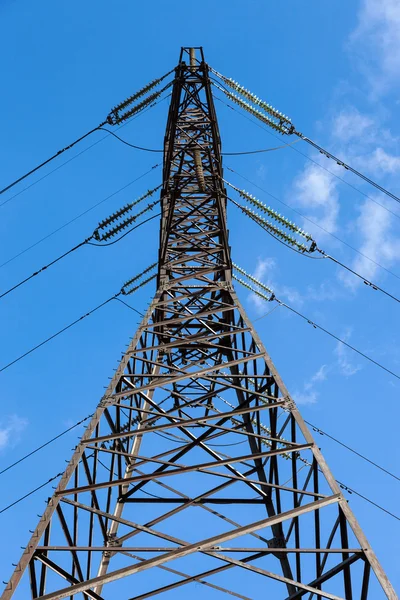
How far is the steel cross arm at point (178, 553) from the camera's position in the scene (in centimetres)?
642

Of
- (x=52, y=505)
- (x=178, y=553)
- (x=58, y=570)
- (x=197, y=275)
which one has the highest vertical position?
(x=197, y=275)

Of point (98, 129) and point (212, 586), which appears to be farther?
point (98, 129)

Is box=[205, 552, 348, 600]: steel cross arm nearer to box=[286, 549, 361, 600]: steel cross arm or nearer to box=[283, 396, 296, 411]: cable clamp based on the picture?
box=[286, 549, 361, 600]: steel cross arm

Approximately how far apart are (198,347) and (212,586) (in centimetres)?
659

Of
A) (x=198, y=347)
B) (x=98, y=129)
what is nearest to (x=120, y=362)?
(x=198, y=347)

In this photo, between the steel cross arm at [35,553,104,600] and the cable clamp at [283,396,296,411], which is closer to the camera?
the steel cross arm at [35,553,104,600]

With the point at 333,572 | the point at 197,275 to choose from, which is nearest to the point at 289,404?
the point at 333,572

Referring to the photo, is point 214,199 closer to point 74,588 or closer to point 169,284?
point 169,284

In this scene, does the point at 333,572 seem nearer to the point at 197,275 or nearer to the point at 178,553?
the point at 178,553

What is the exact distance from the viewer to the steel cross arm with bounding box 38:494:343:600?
21.1ft

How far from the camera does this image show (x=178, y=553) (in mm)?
6926

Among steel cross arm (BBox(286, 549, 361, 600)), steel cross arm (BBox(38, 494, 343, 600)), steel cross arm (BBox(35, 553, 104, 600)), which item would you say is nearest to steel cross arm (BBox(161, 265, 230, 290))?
steel cross arm (BBox(38, 494, 343, 600))

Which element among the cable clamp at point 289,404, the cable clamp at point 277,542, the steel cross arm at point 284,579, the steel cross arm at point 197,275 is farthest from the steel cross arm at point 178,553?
the steel cross arm at point 197,275

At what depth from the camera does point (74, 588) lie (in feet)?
21.1
